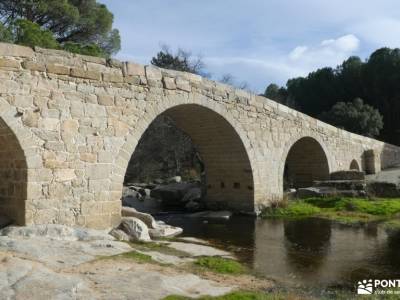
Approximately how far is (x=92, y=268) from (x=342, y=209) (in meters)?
8.50

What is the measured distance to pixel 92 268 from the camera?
15.0ft

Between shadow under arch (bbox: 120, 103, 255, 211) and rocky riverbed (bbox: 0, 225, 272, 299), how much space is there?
4.52 metres

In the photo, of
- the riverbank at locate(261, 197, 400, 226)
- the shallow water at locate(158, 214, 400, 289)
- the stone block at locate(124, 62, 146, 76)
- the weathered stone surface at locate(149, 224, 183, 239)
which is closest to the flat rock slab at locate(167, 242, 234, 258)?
the shallow water at locate(158, 214, 400, 289)

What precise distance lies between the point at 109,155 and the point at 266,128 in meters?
5.71

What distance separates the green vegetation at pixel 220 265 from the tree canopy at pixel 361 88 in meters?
24.6

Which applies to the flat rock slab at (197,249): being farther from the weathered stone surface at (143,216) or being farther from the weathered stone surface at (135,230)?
the weathered stone surface at (143,216)

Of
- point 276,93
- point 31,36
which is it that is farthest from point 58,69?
point 276,93

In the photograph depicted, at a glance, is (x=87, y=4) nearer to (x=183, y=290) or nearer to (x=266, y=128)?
(x=266, y=128)

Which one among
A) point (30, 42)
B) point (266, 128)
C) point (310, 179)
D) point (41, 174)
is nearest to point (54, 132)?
point (41, 174)

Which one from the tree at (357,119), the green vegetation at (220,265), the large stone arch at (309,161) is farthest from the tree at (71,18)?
the tree at (357,119)

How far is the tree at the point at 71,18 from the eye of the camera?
16.3 m

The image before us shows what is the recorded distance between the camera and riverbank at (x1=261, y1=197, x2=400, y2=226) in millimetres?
10227

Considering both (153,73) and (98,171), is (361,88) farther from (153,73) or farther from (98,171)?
(98,171)

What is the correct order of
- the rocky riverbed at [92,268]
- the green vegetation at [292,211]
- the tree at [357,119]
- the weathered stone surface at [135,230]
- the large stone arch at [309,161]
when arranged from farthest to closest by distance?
the tree at [357,119] < the large stone arch at [309,161] < the green vegetation at [292,211] < the weathered stone surface at [135,230] < the rocky riverbed at [92,268]
